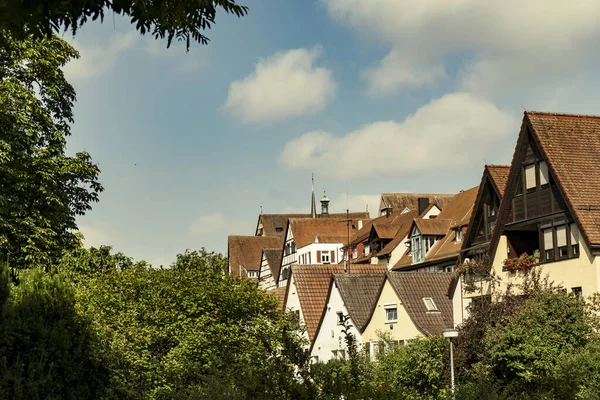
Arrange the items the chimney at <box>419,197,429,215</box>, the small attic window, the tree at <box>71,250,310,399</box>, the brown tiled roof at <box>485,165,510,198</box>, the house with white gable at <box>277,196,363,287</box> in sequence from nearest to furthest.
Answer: the tree at <box>71,250,310,399</box> → the brown tiled roof at <box>485,165,510,198</box> → the small attic window → the chimney at <box>419,197,429,215</box> → the house with white gable at <box>277,196,363,287</box>

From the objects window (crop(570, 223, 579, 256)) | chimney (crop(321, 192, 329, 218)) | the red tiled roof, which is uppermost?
chimney (crop(321, 192, 329, 218))

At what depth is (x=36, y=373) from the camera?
27391 mm

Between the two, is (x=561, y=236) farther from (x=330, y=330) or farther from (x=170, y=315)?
(x=330, y=330)

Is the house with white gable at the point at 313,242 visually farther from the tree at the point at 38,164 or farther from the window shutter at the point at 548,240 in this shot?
the tree at the point at 38,164

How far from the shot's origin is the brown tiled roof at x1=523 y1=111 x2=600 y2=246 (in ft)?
116

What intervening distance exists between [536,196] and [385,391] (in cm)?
2601

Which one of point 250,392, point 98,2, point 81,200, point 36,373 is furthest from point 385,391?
point 81,200

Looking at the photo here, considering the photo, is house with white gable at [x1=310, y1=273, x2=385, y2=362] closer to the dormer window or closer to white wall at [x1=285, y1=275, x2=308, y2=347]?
white wall at [x1=285, y1=275, x2=308, y2=347]

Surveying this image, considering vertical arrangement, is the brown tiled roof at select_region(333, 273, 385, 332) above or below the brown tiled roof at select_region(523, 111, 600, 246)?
below

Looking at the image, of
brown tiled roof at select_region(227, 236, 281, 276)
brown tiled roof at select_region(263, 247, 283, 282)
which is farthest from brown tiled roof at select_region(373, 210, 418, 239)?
brown tiled roof at select_region(227, 236, 281, 276)

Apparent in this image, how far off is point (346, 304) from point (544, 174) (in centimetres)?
1763

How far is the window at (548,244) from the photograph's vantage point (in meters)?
37.1

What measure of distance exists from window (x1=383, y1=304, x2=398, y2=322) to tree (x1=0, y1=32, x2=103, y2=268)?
20231 millimetres

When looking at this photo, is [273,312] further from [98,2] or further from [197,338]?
[98,2]
